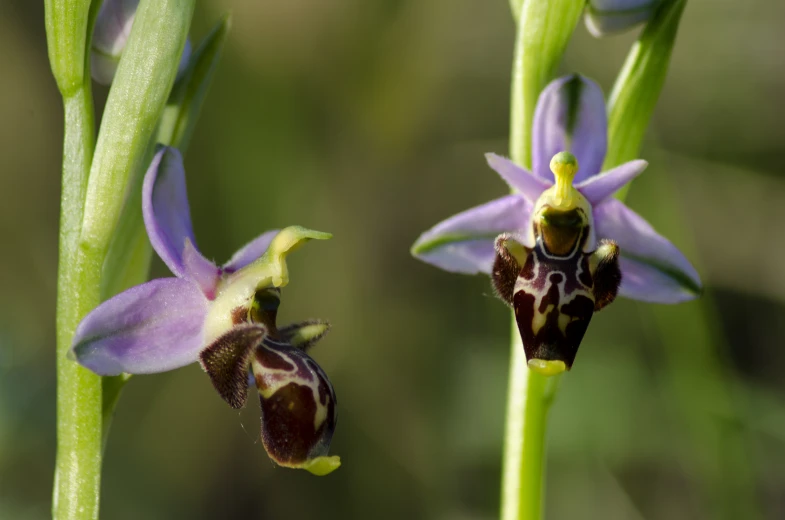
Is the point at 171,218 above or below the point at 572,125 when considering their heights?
below

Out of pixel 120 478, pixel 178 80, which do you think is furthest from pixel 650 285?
pixel 120 478

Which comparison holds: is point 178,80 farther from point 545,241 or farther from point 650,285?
point 650,285

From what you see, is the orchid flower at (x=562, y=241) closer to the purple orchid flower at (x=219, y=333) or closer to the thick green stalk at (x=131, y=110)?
the purple orchid flower at (x=219, y=333)

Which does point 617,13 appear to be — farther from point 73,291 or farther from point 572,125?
point 73,291

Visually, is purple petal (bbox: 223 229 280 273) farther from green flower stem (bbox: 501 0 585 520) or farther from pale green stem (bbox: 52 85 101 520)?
green flower stem (bbox: 501 0 585 520)

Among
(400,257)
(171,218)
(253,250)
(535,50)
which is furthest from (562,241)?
(400,257)
